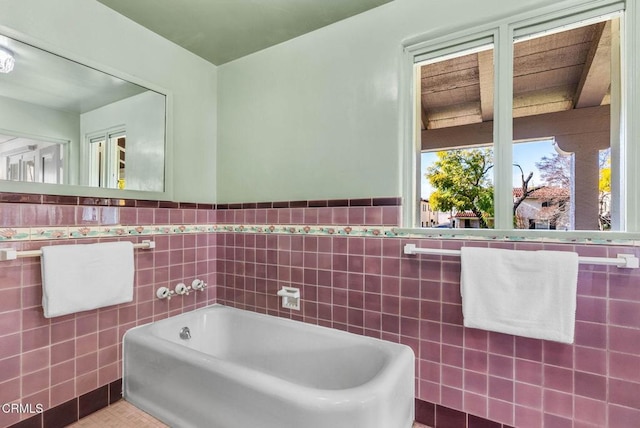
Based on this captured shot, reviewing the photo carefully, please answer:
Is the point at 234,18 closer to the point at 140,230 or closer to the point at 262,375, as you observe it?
the point at 140,230

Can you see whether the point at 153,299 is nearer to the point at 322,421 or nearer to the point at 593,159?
the point at 322,421

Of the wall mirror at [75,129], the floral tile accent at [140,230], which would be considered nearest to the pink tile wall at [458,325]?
the floral tile accent at [140,230]

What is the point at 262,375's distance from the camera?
1.33m

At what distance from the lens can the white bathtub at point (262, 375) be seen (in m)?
1.20

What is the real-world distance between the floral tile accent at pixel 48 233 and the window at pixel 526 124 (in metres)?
1.87

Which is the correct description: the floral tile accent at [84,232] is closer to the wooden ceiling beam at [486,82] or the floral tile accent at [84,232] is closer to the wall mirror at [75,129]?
the wall mirror at [75,129]

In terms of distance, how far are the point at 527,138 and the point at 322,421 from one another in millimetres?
1634

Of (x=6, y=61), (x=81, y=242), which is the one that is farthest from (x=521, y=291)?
(x=6, y=61)

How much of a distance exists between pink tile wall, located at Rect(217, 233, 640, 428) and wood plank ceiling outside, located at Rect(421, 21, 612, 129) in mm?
720

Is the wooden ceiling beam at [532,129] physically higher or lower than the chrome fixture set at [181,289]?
higher

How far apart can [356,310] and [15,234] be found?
1800 mm

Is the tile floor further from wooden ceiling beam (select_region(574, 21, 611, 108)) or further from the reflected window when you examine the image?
wooden ceiling beam (select_region(574, 21, 611, 108))

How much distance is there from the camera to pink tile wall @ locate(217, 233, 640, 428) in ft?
4.25

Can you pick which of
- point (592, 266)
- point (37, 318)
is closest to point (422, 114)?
point (592, 266)
